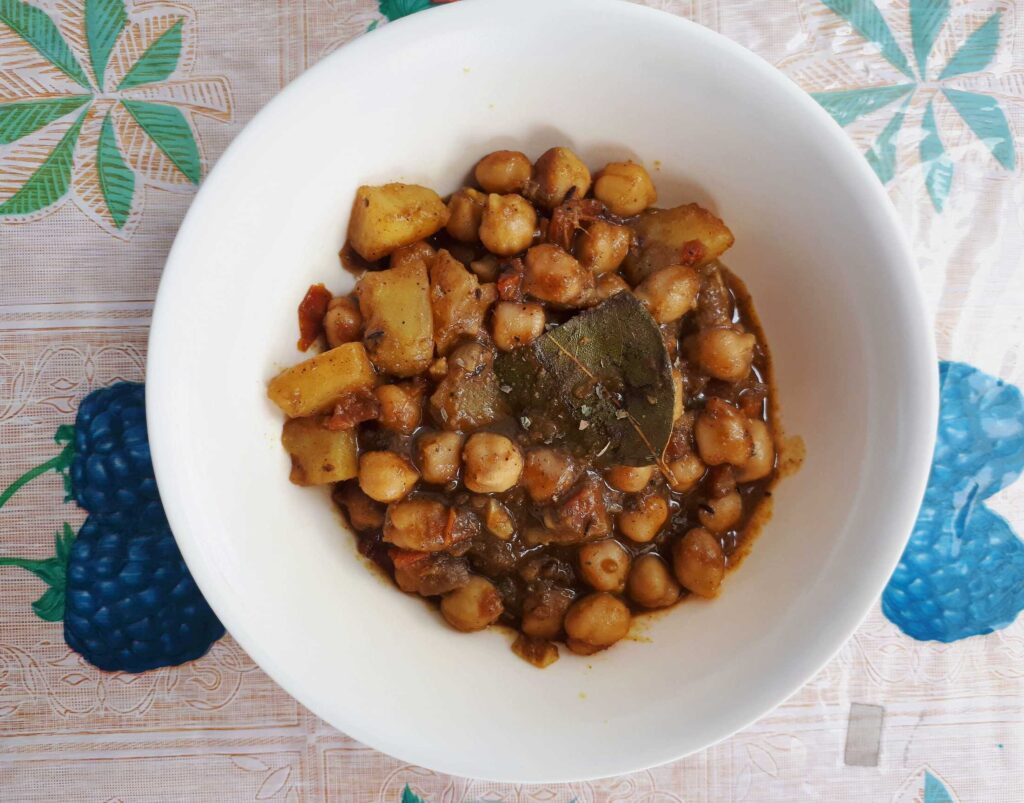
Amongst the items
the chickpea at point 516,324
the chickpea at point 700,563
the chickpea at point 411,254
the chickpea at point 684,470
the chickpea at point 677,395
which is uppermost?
the chickpea at point 411,254

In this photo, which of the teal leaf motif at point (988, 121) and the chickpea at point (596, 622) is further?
the teal leaf motif at point (988, 121)

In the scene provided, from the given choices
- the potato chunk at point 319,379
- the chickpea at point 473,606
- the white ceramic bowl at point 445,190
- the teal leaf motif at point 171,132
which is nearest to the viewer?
the white ceramic bowl at point 445,190

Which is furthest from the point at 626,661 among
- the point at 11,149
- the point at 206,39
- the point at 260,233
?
the point at 11,149

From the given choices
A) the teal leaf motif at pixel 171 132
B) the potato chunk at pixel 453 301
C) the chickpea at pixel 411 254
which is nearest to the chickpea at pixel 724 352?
the potato chunk at pixel 453 301

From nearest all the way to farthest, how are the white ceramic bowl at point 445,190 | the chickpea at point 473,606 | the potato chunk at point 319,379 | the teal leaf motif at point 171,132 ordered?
the white ceramic bowl at point 445,190 → the potato chunk at point 319,379 → the chickpea at point 473,606 → the teal leaf motif at point 171,132

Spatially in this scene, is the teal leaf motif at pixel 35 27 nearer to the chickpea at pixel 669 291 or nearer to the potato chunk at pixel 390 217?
the potato chunk at pixel 390 217

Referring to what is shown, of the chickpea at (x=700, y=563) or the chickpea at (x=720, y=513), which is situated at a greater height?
the chickpea at (x=720, y=513)

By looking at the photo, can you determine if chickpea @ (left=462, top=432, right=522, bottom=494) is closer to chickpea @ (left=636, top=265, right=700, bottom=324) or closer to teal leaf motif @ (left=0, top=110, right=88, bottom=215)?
chickpea @ (left=636, top=265, right=700, bottom=324)
